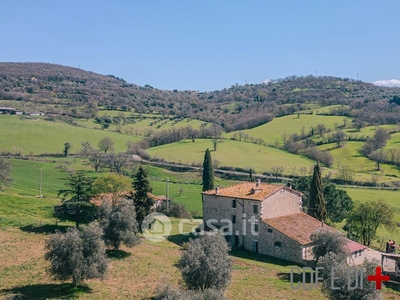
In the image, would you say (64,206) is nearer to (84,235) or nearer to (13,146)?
(84,235)

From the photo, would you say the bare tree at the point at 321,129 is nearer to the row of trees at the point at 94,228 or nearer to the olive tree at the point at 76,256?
the row of trees at the point at 94,228

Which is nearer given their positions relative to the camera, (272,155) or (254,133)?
(272,155)

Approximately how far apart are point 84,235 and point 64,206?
64.2 feet

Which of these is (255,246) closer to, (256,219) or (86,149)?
(256,219)

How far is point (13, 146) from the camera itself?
11050cm

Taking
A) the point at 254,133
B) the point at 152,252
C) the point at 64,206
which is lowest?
the point at 152,252

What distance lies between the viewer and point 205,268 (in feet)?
92.6

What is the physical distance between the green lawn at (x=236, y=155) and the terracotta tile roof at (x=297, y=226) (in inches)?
2086

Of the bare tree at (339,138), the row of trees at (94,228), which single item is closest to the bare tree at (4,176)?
the row of trees at (94,228)

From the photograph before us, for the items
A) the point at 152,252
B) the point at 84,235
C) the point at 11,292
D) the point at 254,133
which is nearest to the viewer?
the point at 11,292

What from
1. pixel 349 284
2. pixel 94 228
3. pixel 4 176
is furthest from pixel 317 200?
pixel 4 176

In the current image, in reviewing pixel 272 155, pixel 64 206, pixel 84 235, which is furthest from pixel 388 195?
pixel 84 235

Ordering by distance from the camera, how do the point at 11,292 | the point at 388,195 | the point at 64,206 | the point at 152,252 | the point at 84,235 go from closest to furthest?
the point at 11,292
the point at 84,235
the point at 152,252
the point at 64,206
the point at 388,195

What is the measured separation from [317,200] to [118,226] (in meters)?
31.2
